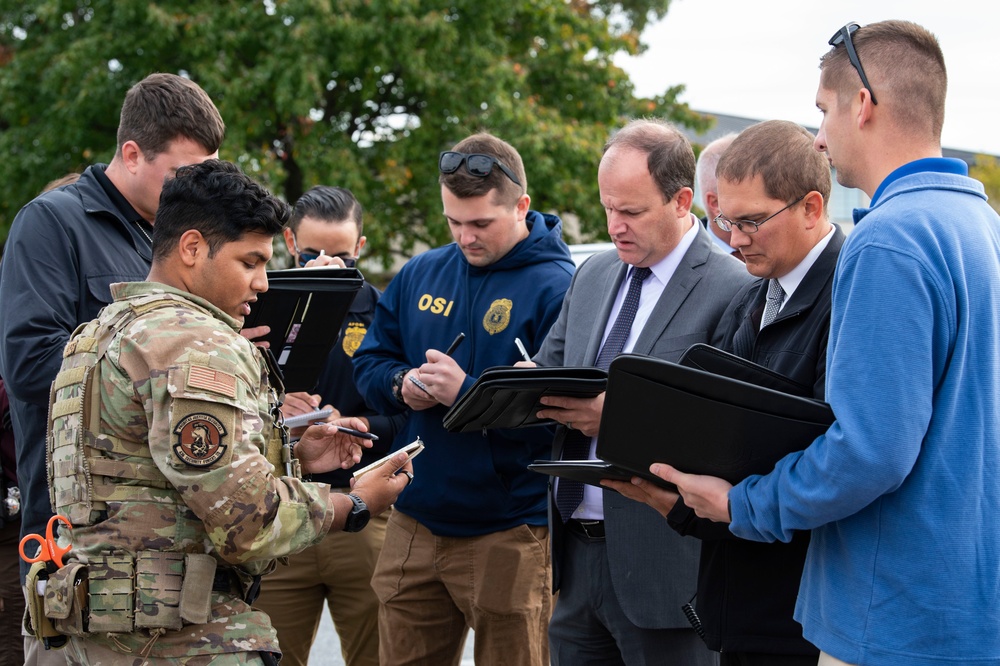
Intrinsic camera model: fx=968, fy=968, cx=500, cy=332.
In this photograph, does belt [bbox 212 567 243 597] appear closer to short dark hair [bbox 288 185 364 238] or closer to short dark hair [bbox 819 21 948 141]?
short dark hair [bbox 819 21 948 141]

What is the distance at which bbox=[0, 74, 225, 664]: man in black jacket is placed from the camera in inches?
120

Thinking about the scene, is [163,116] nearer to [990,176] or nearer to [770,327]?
[770,327]

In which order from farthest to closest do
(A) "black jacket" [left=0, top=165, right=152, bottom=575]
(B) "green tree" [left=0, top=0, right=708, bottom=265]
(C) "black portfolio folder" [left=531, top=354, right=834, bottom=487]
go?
1. (B) "green tree" [left=0, top=0, right=708, bottom=265]
2. (A) "black jacket" [left=0, top=165, right=152, bottom=575]
3. (C) "black portfolio folder" [left=531, top=354, right=834, bottom=487]

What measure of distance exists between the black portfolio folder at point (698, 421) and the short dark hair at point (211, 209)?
101cm

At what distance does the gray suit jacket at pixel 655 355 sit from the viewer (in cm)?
305

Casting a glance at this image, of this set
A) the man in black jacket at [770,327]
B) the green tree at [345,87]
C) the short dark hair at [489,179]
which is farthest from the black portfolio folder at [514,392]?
the green tree at [345,87]

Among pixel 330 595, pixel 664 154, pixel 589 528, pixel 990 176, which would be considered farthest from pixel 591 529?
pixel 990 176

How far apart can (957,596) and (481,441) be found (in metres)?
2.02

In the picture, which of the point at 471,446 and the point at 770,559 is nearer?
the point at 770,559

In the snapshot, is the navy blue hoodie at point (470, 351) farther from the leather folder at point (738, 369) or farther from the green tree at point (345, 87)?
the green tree at point (345, 87)

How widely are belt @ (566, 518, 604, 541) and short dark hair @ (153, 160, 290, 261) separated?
1.50 metres

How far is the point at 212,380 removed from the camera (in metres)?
2.25

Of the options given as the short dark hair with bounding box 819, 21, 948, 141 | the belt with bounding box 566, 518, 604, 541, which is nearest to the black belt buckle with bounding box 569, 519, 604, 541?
the belt with bounding box 566, 518, 604, 541

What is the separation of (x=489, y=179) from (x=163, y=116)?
1250 mm
